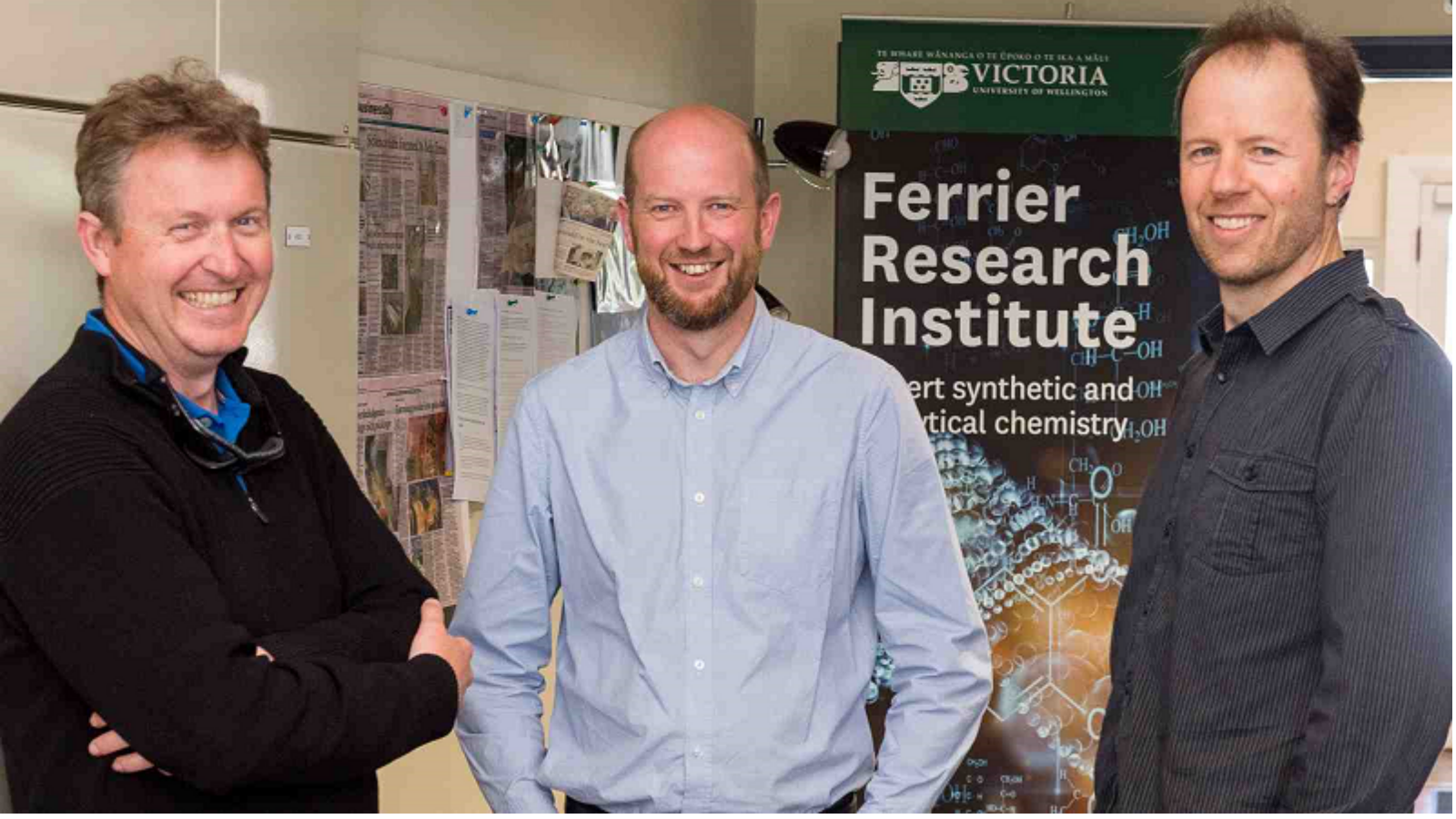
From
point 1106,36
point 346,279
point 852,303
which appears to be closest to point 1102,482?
point 852,303

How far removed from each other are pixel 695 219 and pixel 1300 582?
2.98 feet

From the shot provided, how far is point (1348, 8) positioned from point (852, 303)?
77.3 inches

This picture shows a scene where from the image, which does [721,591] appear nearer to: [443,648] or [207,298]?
[443,648]

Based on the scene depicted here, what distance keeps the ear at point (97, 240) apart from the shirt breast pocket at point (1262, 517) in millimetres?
1265

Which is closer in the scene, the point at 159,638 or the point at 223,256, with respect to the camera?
the point at 159,638

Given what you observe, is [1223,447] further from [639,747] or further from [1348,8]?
[1348,8]

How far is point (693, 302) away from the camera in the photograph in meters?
2.16

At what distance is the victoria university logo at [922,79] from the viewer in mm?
4648

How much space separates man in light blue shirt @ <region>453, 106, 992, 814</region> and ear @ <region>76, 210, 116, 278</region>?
0.63m

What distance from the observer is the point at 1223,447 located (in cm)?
186

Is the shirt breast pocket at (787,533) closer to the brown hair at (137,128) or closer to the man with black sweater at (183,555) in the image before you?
the man with black sweater at (183,555)

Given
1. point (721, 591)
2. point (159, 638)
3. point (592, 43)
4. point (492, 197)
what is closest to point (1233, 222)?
point (721, 591)

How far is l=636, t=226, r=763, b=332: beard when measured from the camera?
215 cm

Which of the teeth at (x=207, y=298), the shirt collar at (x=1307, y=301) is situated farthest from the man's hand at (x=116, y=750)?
the shirt collar at (x=1307, y=301)
